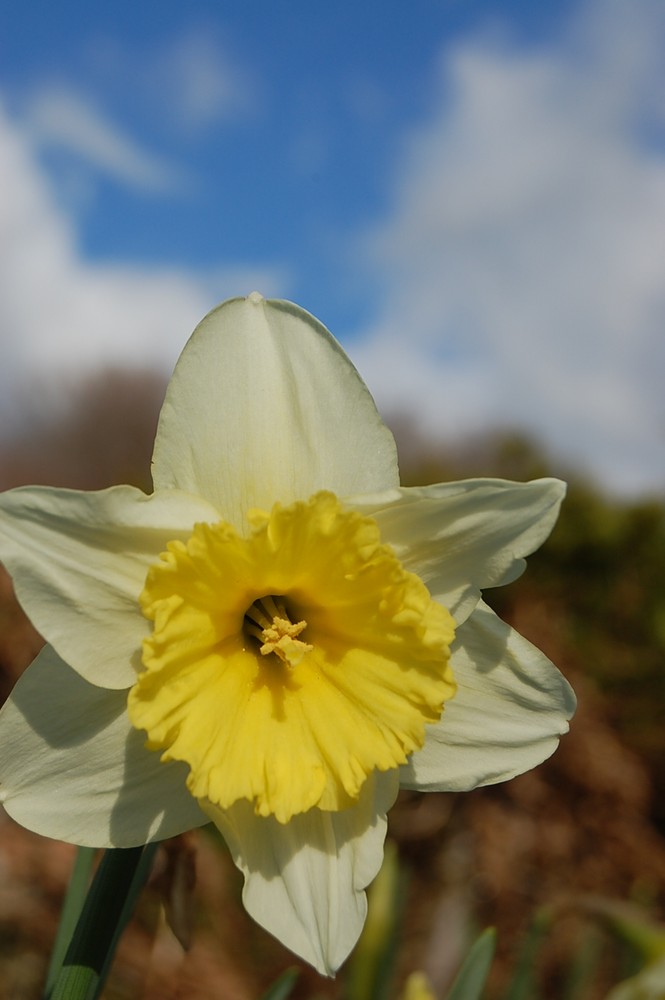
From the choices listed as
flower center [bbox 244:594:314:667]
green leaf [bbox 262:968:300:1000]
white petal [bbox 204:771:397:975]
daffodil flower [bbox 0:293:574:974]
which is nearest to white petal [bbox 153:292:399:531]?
daffodil flower [bbox 0:293:574:974]

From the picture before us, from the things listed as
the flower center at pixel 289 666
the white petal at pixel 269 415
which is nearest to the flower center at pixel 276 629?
the flower center at pixel 289 666

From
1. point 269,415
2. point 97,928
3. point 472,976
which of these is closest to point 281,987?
point 472,976

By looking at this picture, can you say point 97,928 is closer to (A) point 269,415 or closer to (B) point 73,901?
(B) point 73,901

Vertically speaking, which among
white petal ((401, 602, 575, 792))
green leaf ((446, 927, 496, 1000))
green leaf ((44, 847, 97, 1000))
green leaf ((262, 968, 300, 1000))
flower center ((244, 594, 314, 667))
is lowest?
green leaf ((262, 968, 300, 1000))

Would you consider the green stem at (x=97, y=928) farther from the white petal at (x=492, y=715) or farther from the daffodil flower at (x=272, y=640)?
the white petal at (x=492, y=715)

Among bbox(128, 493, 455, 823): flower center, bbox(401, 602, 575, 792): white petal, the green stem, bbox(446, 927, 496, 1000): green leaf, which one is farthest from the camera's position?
bbox(446, 927, 496, 1000): green leaf

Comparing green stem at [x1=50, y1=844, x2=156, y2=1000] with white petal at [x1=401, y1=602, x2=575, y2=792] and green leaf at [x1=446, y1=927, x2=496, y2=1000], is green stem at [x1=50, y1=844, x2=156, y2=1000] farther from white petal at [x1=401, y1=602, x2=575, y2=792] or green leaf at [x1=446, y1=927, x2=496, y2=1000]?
green leaf at [x1=446, y1=927, x2=496, y2=1000]

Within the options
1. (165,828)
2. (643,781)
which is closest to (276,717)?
(165,828)
